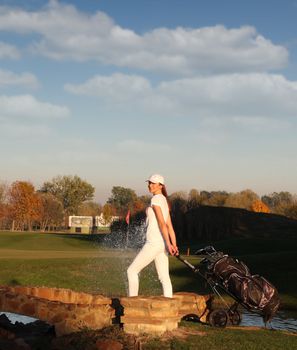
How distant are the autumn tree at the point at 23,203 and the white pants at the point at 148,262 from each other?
10453 cm

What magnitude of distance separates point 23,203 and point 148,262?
105312 mm

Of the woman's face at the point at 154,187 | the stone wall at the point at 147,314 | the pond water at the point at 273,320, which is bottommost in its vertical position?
the pond water at the point at 273,320

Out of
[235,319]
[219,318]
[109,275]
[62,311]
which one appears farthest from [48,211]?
[219,318]

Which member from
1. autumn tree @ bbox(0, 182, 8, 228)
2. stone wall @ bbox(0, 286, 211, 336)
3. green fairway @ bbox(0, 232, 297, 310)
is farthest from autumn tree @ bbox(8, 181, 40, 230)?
stone wall @ bbox(0, 286, 211, 336)

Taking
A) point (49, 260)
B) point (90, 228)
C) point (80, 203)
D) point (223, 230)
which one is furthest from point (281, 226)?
point (80, 203)

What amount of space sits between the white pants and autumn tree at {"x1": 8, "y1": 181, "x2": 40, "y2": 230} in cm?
10453

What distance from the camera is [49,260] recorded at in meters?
28.3

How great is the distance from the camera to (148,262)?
9.88 metres

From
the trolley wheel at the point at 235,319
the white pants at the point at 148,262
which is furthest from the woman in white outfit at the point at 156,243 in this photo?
the trolley wheel at the point at 235,319

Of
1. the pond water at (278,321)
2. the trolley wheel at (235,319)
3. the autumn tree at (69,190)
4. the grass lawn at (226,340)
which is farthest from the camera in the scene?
the autumn tree at (69,190)

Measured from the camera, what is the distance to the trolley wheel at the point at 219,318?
10.7 metres

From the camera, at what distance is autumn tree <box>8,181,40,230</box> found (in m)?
112

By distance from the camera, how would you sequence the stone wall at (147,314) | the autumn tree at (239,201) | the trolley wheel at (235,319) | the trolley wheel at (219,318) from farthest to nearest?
the autumn tree at (239,201), the trolley wheel at (235,319), the trolley wheel at (219,318), the stone wall at (147,314)

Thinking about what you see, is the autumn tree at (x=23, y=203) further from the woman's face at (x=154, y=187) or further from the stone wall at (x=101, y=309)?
the woman's face at (x=154, y=187)
